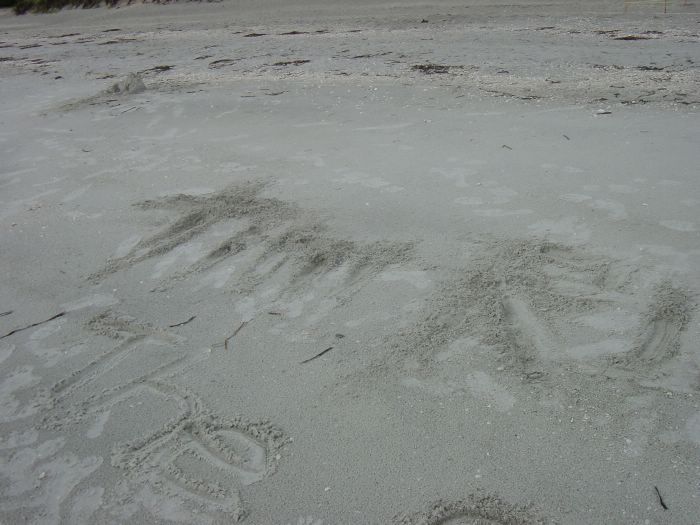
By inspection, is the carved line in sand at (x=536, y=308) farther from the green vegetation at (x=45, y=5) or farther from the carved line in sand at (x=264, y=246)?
the green vegetation at (x=45, y=5)

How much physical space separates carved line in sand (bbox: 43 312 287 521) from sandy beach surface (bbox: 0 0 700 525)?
0.03ft

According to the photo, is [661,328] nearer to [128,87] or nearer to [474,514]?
[474,514]

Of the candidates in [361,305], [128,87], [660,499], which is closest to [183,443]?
[361,305]

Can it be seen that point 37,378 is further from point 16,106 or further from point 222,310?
point 16,106

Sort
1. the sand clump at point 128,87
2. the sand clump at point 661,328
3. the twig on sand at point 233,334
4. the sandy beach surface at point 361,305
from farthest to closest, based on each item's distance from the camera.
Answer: the sand clump at point 128,87, the twig on sand at point 233,334, the sand clump at point 661,328, the sandy beach surface at point 361,305

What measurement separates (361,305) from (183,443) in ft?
3.85

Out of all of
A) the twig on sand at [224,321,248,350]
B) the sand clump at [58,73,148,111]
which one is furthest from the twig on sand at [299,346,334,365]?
the sand clump at [58,73,148,111]

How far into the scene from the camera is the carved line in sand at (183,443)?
230cm

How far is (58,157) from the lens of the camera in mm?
5570

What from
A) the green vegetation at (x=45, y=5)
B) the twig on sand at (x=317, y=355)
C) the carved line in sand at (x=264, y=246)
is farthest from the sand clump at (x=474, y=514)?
the green vegetation at (x=45, y=5)

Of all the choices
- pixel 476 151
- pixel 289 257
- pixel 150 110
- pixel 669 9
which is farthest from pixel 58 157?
pixel 669 9

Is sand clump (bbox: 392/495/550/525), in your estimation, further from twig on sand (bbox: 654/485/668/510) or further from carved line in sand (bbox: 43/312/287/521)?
carved line in sand (bbox: 43/312/287/521)

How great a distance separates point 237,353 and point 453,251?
1.44 metres

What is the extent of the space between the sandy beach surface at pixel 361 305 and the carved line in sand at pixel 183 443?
0.4 inches
